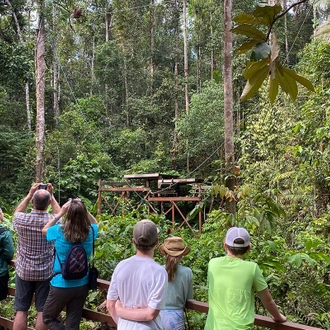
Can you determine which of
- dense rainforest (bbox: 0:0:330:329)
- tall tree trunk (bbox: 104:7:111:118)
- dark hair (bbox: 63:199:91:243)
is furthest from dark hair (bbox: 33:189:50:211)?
tall tree trunk (bbox: 104:7:111:118)

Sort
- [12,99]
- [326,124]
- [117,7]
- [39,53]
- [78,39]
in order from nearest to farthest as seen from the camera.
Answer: [326,124] → [39,53] → [12,99] → [117,7] → [78,39]

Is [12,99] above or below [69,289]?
above

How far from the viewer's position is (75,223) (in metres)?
2.09

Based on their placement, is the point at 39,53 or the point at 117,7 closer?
the point at 39,53

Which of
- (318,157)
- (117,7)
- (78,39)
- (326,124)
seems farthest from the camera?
(78,39)

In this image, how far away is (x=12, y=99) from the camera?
17281 mm

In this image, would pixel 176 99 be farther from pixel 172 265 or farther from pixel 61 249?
pixel 172 265

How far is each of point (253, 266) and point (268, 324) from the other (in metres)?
0.30

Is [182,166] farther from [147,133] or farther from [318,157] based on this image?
[318,157]

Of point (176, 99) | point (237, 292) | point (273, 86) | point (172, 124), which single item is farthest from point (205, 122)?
point (273, 86)

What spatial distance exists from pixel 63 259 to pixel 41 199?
1.54ft

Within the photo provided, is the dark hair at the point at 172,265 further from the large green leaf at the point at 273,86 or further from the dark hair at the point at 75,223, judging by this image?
the large green leaf at the point at 273,86

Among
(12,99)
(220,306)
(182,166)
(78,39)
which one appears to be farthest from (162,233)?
(78,39)

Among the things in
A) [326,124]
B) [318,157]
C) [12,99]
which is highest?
[12,99]
